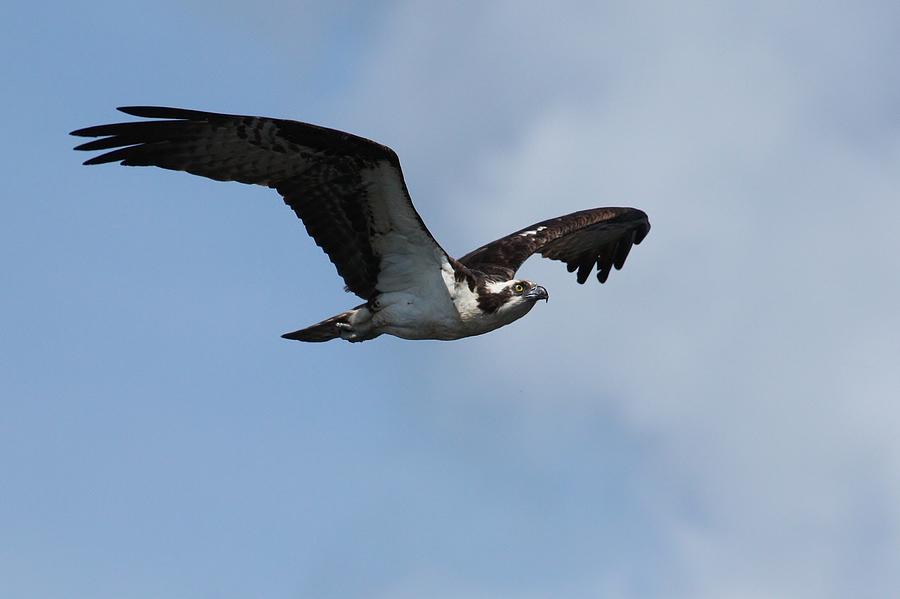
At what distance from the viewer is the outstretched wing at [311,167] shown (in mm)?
13438

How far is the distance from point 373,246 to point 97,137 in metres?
3.29

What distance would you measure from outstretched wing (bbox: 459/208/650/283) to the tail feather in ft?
7.60

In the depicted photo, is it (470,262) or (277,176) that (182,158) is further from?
(470,262)

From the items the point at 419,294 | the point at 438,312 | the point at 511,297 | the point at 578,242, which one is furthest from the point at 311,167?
the point at 578,242

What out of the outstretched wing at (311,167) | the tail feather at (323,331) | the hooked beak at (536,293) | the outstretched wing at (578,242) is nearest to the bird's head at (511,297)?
the hooked beak at (536,293)

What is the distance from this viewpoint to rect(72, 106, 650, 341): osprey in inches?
531

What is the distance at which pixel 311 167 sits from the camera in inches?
550

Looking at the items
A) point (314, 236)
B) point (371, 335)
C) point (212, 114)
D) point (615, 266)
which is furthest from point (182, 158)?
point (615, 266)

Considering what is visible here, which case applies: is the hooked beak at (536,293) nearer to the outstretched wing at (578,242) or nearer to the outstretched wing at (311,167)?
the outstretched wing at (311,167)

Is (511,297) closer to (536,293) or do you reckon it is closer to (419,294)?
(536,293)

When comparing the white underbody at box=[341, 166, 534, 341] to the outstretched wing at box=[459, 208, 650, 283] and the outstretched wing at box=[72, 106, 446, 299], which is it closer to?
the outstretched wing at box=[72, 106, 446, 299]

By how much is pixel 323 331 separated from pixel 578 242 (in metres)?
5.37

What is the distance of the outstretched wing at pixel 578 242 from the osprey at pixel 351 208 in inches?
38.0

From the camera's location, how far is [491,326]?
14891 mm
